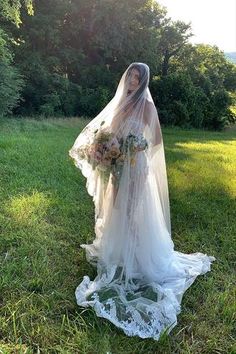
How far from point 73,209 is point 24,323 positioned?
3.14m

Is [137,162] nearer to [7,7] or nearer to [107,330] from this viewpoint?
[107,330]

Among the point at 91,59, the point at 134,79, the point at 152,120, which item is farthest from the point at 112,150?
the point at 91,59

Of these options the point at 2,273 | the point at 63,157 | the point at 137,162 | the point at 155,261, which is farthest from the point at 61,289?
the point at 63,157

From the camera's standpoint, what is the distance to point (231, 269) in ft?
16.6

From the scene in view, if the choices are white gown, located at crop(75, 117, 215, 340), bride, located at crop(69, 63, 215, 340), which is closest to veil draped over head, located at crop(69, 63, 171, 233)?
bride, located at crop(69, 63, 215, 340)

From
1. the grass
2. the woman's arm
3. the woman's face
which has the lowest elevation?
the grass

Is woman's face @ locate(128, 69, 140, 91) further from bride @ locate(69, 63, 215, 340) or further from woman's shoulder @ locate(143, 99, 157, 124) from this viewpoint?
woman's shoulder @ locate(143, 99, 157, 124)

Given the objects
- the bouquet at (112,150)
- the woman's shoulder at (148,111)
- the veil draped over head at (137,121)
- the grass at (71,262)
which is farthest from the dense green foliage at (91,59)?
the woman's shoulder at (148,111)

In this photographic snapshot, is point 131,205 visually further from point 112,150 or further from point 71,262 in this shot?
point 71,262

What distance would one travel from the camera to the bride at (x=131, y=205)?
166 inches

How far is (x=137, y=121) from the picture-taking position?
14.2 ft

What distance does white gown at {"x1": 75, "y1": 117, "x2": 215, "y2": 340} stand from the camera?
402cm

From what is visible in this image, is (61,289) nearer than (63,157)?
Yes

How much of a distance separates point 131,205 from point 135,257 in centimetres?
60
